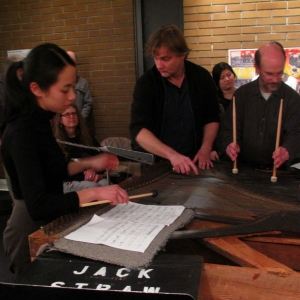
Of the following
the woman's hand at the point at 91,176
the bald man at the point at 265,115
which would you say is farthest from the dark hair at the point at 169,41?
the woman's hand at the point at 91,176

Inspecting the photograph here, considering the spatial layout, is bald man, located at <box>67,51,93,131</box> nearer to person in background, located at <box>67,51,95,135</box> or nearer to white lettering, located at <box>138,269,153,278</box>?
person in background, located at <box>67,51,95,135</box>

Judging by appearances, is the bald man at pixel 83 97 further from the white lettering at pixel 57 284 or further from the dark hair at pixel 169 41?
the white lettering at pixel 57 284

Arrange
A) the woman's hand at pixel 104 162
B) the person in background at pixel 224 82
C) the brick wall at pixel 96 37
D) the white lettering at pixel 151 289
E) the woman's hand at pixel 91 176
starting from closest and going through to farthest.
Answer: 1. the white lettering at pixel 151 289
2. the woman's hand at pixel 104 162
3. the woman's hand at pixel 91 176
4. the person in background at pixel 224 82
5. the brick wall at pixel 96 37

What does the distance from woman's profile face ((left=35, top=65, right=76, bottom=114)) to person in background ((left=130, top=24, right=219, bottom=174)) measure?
81cm

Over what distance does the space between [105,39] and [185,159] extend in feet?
9.92

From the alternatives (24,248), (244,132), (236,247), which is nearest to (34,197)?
(24,248)

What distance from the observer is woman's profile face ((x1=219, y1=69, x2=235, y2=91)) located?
11.7 feet

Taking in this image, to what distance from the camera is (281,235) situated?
3.80 feet

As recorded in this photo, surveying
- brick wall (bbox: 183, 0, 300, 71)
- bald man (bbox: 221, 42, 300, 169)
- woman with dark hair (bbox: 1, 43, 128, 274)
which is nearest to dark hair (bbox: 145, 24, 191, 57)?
bald man (bbox: 221, 42, 300, 169)

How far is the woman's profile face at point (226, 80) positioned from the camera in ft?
11.7

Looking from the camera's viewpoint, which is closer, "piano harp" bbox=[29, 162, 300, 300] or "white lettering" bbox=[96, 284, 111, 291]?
"white lettering" bbox=[96, 284, 111, 291]

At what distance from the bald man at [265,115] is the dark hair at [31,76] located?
1056 mm

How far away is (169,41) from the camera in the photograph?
2.07m

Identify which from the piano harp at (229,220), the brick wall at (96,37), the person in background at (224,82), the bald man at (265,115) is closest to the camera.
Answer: the piano harp at (229,220)
